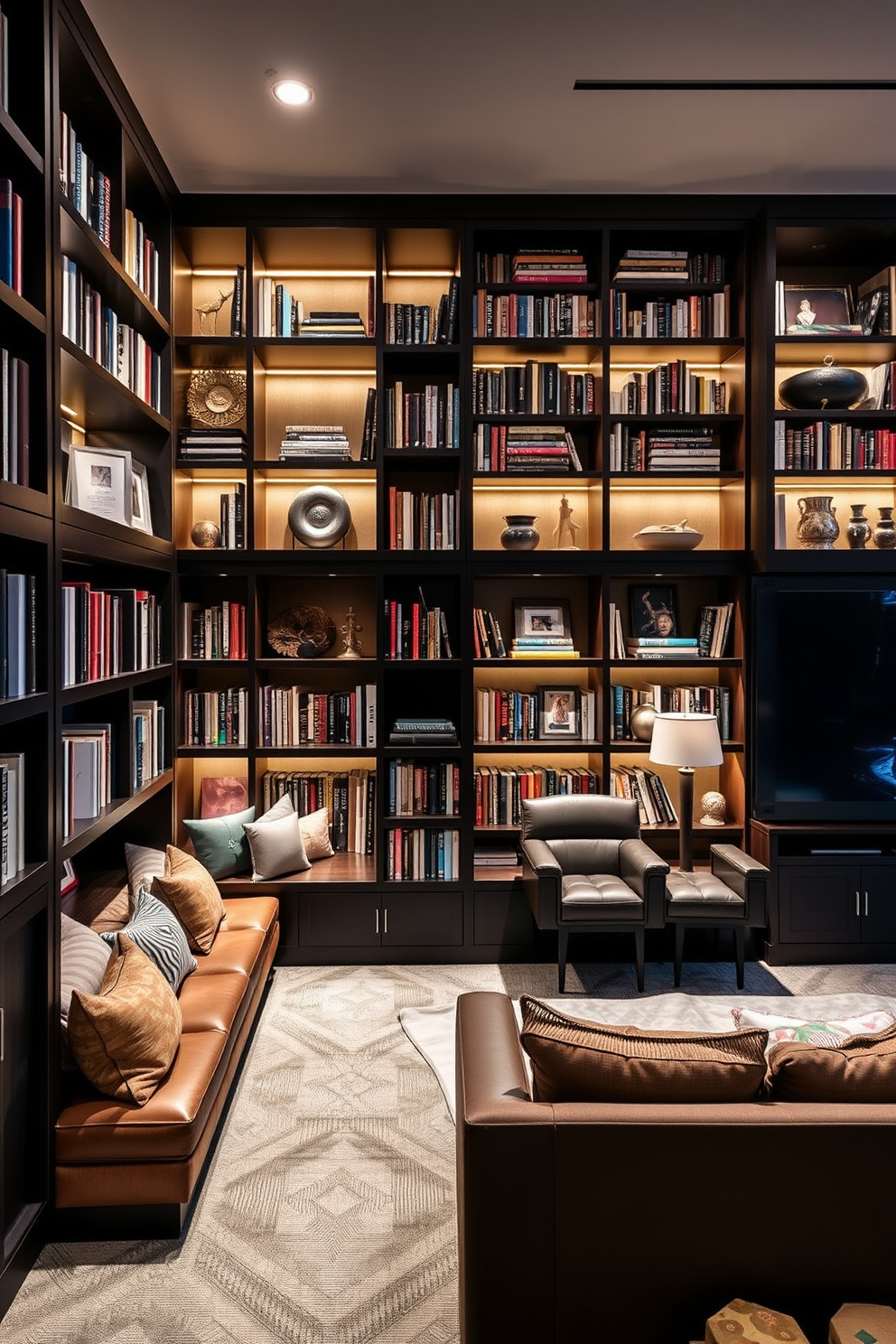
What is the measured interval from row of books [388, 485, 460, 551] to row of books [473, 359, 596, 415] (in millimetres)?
485

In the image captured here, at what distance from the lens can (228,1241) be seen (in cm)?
221

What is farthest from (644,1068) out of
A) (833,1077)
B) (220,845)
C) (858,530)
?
(858,530)

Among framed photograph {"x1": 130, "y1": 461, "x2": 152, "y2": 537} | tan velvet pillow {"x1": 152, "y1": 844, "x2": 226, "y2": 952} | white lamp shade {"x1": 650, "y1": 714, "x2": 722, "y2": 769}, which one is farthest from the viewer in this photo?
white lamp shade {"x1": 650, "y1": 714, "x2": 722, "y2": 769}

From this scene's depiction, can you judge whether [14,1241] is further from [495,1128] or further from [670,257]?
[670,257]

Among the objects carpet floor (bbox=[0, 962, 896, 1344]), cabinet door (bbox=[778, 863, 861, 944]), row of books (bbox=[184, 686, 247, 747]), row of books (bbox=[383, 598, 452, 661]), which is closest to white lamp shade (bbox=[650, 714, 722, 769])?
cabinet door (bbox=[778, 863, 861, 944])

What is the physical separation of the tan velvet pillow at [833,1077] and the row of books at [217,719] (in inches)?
120

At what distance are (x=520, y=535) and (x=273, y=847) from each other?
74.9 inches

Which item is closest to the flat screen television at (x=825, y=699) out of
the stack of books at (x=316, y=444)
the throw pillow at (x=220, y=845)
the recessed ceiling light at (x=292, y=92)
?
the stack of books at (x=316, y=444)

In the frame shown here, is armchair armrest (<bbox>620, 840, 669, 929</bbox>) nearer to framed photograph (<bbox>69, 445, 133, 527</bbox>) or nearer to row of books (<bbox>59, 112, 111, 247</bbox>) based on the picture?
framed photograph (<bbox>69, 445, 133, 527</bbox>)

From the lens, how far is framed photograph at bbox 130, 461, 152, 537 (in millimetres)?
3607

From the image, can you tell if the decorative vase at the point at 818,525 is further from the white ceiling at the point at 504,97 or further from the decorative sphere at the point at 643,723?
the white ceiling at the point at 504,97

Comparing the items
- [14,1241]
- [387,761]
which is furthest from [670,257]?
[14,1241]

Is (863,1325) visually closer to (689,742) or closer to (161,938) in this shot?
(161,938)

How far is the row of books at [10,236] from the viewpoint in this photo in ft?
6.78
